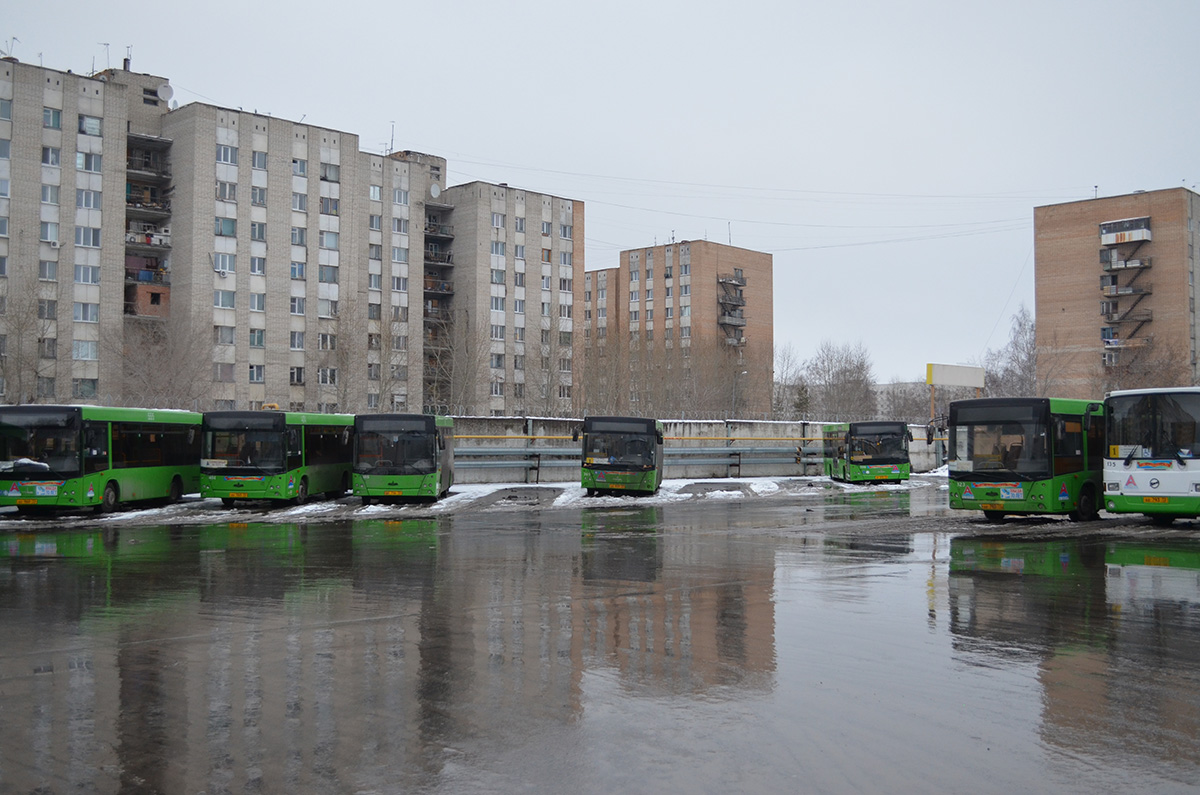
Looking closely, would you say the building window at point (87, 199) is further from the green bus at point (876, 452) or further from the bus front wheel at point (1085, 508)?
the bus front wheel at point (1085, 508)

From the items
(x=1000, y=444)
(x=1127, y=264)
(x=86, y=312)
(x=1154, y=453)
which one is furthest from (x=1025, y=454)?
(x=1127, y=264)

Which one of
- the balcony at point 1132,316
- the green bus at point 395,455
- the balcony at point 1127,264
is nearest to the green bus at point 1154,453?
the green bus at point 395,455

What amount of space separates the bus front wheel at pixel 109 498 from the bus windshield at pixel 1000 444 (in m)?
21.3

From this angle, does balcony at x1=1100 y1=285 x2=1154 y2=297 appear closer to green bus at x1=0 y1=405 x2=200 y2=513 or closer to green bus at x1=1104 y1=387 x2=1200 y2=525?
green bus at x1=1104 y1=387 x2=1200 y2=525

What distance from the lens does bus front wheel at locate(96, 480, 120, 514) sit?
27031 millimetres

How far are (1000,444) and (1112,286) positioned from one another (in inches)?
3307

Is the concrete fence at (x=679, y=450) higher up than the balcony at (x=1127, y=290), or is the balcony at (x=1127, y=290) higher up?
the balcony at (x=1127, y=290)

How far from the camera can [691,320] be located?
4500 inches

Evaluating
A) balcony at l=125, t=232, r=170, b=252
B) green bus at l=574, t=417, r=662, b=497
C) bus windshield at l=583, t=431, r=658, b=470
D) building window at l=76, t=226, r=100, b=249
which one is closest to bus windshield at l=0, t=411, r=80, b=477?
green bus at l=574, t=417, r=662, b=497

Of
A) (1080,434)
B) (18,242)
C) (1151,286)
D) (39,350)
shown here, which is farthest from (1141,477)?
(1151,286)

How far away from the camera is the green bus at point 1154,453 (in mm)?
21859

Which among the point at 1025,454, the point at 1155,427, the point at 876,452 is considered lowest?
Answer: the point at 876,452

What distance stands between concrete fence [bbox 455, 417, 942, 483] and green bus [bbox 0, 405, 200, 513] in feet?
40.3

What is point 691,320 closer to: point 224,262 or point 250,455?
point 224,262
